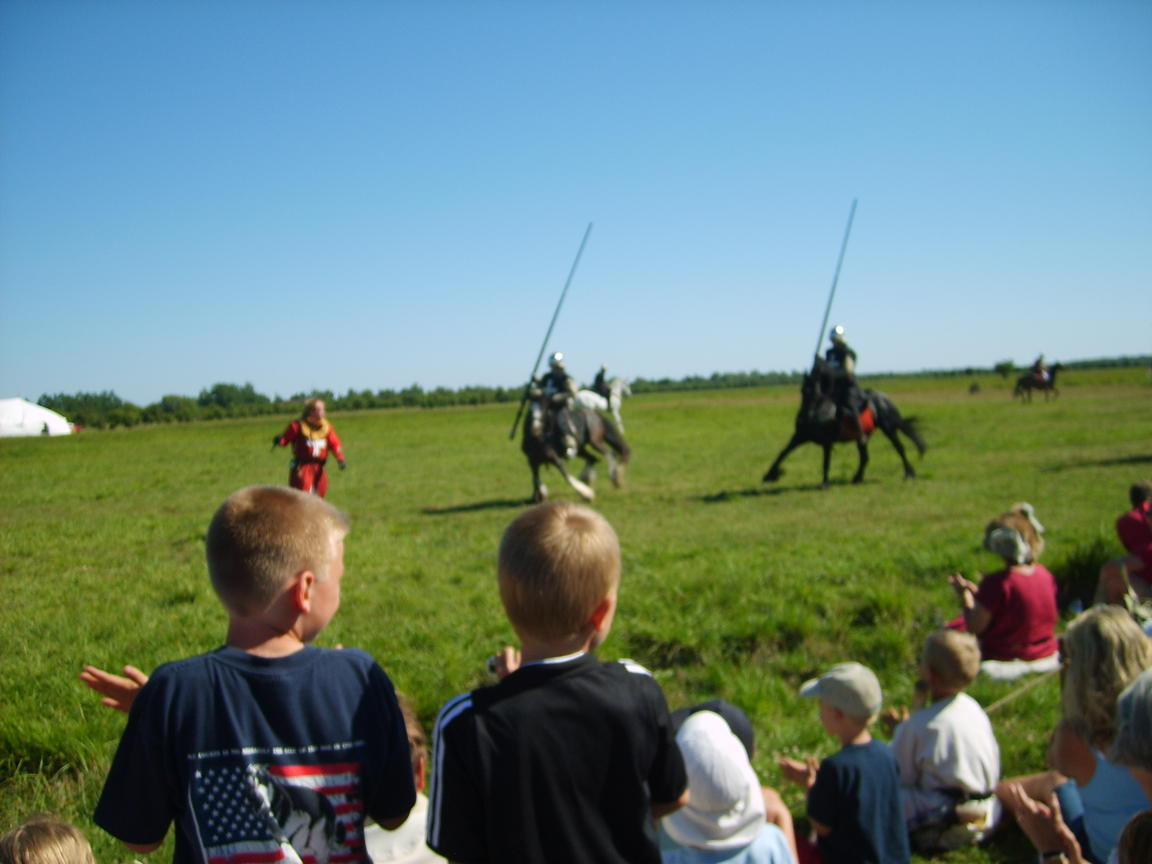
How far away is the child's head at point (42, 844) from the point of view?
1.99m

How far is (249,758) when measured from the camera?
5.92ft

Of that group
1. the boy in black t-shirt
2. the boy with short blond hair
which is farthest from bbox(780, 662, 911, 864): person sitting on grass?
the boy with short blond hair

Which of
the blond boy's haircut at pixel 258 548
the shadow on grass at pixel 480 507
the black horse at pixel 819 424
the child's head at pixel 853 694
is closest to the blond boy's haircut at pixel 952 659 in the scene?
the child's head at pixel 853 694

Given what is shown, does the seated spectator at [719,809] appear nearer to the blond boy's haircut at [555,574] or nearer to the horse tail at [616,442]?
the blond boy's haircut at [555,574]

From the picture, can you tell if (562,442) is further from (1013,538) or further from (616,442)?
(1013,538)

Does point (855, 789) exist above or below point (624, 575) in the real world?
above

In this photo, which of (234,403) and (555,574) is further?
(234,403)

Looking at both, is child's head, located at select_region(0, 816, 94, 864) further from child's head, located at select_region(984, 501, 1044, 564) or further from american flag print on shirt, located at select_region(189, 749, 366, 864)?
child's head, located at select_region(984, 501, 1044, 564)

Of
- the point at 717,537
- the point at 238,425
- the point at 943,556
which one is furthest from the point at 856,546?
the point at 238,425

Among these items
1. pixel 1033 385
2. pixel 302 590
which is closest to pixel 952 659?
pixel 302 590

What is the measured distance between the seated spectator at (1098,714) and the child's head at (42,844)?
8.83 ft

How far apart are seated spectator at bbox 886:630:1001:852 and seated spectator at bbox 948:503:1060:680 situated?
1.42 metres

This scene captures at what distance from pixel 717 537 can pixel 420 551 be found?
3150 millimetres

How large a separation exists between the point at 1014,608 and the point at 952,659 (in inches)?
76.1
